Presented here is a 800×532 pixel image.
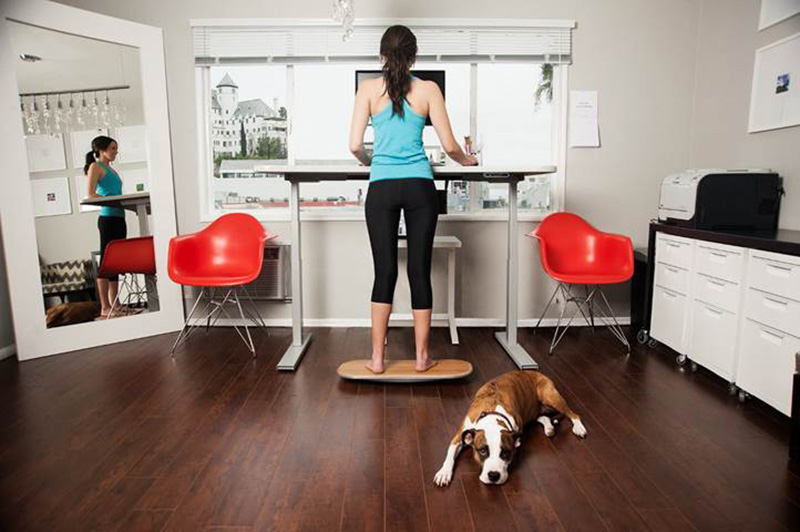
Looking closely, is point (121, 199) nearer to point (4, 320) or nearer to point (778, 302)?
point (4, 320)

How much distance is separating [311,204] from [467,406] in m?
2.25

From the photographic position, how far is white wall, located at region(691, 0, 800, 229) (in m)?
2.89

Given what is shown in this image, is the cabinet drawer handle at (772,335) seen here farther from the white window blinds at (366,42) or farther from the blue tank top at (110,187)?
the blue tank top at (110,187)

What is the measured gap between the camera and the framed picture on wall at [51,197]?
127 inches

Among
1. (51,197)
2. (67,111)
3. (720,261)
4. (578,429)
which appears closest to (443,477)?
(578,429)

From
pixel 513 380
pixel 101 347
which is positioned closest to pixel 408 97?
pixel 513 380

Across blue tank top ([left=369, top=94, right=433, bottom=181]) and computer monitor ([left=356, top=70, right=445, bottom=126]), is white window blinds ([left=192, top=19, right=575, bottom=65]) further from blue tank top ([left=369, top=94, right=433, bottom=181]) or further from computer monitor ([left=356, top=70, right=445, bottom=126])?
blue tank top ([left=369, top=94, right=433, bottom=181])

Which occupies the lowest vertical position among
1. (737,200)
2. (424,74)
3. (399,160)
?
(737,200)

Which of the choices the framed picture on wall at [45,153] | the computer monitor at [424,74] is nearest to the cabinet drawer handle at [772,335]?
the computer monitor at [424,74]

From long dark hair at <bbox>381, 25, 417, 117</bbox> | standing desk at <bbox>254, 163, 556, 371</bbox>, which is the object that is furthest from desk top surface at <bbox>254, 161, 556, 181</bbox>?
long dark hair at <bbox>381, 25, 417, 117</bbox>

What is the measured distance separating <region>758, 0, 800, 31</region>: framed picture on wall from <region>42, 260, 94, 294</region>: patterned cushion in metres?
4.65

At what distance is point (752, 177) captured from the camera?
284 cm

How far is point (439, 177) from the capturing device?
2895mm

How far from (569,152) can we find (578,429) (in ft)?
8.04
